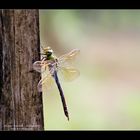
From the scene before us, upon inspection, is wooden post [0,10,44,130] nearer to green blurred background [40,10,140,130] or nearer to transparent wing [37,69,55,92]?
transparent wing [37,69,55,92]

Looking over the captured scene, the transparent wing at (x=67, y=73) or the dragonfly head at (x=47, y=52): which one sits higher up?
the dragonfly head at (x=47, y=52)

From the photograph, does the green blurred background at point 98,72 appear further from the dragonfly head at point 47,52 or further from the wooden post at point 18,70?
the wooden post at point 18,70

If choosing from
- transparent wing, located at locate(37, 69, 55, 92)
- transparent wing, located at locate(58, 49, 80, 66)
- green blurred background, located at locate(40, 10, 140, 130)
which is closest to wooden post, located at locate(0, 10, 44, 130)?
transparent wing, located at locate(37, 69, 55, 92)

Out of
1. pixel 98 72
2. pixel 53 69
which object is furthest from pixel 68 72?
pixel 98 72

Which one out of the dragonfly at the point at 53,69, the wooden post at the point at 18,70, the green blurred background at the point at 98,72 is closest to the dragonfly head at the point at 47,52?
the dragonfly at the point at 53,69
